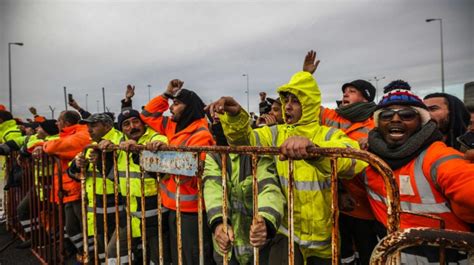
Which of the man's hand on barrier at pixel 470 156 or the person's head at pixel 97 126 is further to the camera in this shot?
the person's head at pixel 97 126

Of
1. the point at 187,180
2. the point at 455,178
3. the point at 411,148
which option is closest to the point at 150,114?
the point at 187,180

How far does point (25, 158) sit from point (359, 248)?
17.0 ft

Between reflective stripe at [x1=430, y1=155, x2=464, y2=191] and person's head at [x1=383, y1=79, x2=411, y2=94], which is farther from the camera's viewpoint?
person's head at [x1=383, y1=79, x2=411, y2=94]

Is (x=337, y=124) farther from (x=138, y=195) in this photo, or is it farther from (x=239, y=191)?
(x=138, y=195)

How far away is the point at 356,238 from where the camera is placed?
2900 millimetres

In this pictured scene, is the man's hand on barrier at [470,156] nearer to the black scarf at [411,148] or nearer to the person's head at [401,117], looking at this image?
the black scarf at [411,148]

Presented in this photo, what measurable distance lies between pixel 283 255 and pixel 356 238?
1.05m

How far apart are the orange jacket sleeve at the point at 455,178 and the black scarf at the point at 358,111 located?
173 cm

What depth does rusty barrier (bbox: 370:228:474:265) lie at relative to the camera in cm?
109

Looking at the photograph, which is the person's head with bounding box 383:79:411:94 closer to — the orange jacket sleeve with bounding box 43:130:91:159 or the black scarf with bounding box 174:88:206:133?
the black scarf with bounding box 174:88:206:133

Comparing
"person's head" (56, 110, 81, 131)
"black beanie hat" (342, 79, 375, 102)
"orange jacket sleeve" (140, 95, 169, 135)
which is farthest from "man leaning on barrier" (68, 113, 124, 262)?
"black beanie hat" (342, 79, 375, 102)

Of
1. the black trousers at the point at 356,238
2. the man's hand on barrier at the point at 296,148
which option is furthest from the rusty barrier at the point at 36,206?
the black trousers at the point at 356,238

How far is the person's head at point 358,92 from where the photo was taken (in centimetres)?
397

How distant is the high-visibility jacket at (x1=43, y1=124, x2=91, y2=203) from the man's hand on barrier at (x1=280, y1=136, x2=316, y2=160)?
337 centimetres
